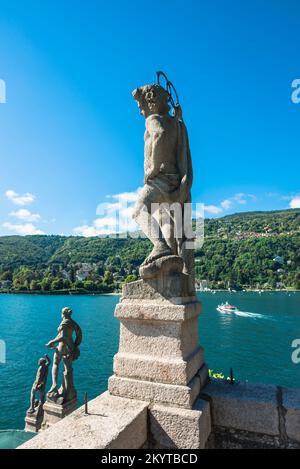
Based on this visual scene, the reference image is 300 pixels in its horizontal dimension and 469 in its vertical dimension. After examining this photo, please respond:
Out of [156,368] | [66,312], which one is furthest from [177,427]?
[66,312]

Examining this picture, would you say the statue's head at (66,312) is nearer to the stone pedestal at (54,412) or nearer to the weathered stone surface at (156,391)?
the stone pedestal at (54,412)

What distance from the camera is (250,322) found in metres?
46.1

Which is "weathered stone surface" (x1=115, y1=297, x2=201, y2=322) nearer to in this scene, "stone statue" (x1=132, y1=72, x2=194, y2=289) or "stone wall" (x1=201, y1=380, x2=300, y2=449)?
"stone statue" (x1=132, y1=72, x2=194, y2=289)

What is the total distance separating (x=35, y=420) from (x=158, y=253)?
7.79 m

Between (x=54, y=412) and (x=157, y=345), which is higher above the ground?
(x=157, y=345)

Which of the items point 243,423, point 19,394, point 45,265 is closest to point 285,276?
point 45,265

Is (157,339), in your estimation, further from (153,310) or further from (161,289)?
(161,289)

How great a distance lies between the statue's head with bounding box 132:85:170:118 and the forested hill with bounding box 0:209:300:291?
8583 cm

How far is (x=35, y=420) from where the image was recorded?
835 centimetres

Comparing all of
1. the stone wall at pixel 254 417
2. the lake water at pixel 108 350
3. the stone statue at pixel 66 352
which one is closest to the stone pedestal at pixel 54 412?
the stone statue at pixel 66 352

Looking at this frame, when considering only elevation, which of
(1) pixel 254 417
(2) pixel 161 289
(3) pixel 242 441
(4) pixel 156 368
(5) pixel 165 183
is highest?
(5) pixel 165 183

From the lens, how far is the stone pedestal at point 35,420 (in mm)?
8320

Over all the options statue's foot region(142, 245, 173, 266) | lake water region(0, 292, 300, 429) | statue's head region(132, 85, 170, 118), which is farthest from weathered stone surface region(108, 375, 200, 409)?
lake water region(0, 292, 300, 429)
